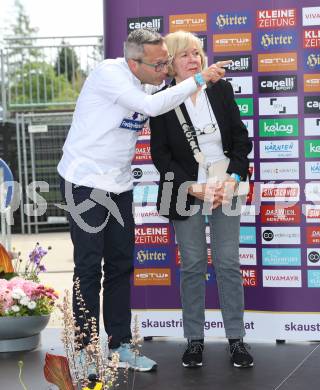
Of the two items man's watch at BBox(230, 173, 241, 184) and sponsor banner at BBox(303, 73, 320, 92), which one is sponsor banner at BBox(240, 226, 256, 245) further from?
sponsor banner at BBox(303, 73, 320, 92)

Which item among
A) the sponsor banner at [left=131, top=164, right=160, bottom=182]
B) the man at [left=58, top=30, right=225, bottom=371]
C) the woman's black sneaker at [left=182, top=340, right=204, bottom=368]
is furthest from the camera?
the sponsor banner at [left=131, top=164, right=160, bottom=182]

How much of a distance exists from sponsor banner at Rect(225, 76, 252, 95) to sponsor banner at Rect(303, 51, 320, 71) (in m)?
0.31

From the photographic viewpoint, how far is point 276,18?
4.15 meters

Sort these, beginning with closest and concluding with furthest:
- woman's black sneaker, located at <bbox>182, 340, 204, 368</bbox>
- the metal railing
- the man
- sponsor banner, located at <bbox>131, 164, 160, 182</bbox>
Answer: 1. the man
2. woman's black sneaker, located at <bbox>182, 340, 204, 368</bbox>
3. sponsor banner, located at <bbox>131, 164, 160, 182</bbox>
4. the metal railing

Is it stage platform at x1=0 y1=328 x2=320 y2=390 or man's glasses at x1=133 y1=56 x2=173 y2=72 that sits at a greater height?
man's glasses at x1=133 y1=56 x2=173 y2=72

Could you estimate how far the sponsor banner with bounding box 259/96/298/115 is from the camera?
4.19 m

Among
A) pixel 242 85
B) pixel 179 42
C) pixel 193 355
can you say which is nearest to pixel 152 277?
pixel 193 355

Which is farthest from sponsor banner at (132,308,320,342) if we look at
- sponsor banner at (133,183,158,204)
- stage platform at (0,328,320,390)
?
sponsor banner at (133,183,158,204)

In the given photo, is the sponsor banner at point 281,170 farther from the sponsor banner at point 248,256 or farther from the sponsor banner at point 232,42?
the sponsor banner at point 232,42

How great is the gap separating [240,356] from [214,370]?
15cm

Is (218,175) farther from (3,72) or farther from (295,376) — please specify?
(3,72)

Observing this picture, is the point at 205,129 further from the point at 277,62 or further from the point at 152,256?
the point at 152,256

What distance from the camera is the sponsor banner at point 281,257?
4.24 metres

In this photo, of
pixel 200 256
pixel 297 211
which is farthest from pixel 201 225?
pixel 297 211
